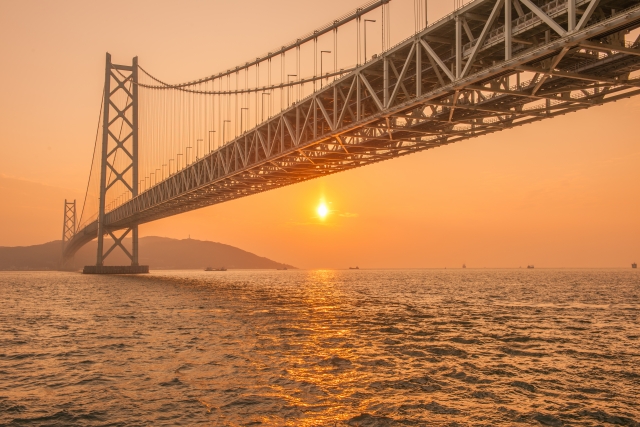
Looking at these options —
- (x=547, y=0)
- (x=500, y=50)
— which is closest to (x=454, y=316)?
(x=500, y=50)

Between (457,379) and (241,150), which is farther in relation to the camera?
(241,150)

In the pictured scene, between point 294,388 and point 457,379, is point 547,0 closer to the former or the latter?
point 457,379

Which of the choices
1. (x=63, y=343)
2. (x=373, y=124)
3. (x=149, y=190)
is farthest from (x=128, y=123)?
(x=63, y=343)

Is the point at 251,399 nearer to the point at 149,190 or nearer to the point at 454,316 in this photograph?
the point at 454,316

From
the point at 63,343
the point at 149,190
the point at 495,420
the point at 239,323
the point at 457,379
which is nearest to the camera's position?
the point at 495,420

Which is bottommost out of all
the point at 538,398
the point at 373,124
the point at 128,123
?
the point at 538,398

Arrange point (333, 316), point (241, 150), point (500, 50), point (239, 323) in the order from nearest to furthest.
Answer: point (500, 50) → point (239, 323) → point (333, 316) → point (241, 150)

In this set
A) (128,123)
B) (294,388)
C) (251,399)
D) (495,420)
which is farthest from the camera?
(128,123)

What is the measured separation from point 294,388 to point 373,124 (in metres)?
19.3

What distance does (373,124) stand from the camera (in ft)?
96.3

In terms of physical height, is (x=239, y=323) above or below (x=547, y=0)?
below

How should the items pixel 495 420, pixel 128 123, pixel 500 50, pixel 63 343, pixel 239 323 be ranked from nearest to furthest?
pixel 495 420 → pixel 63 343 → pixel 500 50 → pixel 239 323 → pixel 128 123

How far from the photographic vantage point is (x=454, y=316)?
29.2 meters

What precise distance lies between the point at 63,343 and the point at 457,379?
12850 mm
